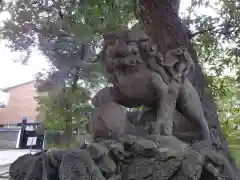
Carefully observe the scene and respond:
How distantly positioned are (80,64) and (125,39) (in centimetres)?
256

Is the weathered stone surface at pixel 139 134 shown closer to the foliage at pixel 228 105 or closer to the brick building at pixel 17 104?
the foliage at pixel 228 105

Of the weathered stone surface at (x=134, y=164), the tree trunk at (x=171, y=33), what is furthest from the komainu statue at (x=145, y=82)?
the tree trunk at (x=171, y=33)

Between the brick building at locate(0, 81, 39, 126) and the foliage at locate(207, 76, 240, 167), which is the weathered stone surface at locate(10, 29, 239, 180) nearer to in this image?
the foliage at locate(207, 76, 240, 167)

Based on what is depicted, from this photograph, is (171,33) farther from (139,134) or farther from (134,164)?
(134,164)

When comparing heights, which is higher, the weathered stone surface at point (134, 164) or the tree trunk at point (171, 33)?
the tree trunk at point (171, 33)

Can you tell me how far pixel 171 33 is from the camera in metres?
1.88

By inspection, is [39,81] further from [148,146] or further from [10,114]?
[10,114]

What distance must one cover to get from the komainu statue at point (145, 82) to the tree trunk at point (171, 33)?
1.03 ft

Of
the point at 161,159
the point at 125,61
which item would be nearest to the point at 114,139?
the point at 161,159

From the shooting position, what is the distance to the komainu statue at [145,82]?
1.28m

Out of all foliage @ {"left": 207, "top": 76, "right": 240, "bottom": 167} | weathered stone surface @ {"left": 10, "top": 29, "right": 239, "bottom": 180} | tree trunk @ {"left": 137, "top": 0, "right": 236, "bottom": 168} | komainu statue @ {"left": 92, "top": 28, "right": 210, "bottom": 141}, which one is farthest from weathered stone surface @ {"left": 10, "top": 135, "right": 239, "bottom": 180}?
foliage @ {"left": 207, "top": 76, "right": 240, "bottom": 167}

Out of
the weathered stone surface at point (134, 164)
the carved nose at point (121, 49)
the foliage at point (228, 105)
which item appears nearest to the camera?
the weathered stone surface at point (134, 164)

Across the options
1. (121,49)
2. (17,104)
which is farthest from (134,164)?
(17,104)

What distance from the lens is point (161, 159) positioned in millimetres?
1068
